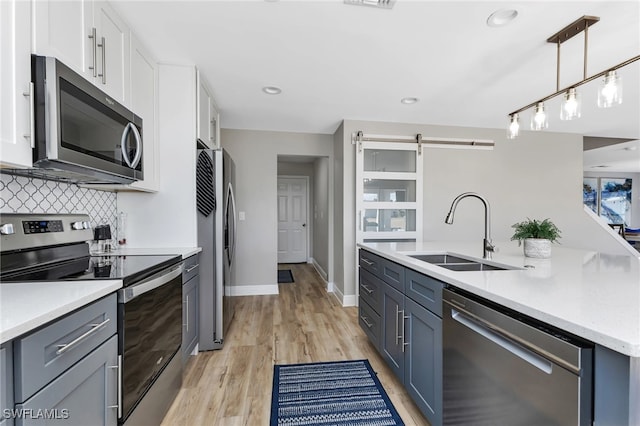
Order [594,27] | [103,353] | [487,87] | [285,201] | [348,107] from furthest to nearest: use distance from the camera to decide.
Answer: [285,201] → [348,107] → [487,87] → [594,27] → [103,353]

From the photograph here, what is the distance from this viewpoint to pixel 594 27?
72.5 inches

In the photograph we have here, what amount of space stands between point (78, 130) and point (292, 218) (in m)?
5.20

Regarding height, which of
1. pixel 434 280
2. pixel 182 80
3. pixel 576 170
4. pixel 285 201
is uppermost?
pixel 182 80

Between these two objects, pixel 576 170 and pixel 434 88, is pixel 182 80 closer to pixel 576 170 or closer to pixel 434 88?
pixel 434 88

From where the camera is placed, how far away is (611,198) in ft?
26.6

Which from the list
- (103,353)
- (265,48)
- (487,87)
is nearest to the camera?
(103,353)

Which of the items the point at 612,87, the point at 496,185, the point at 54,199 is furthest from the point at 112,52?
the point at 496,185

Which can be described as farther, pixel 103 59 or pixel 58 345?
pixel 103 59

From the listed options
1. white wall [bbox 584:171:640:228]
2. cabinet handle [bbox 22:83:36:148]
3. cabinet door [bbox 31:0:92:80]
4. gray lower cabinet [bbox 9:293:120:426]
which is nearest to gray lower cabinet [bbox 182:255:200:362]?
gray lower cabinet [bbox 9:293:120:426]

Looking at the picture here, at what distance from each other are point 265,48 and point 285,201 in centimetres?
441

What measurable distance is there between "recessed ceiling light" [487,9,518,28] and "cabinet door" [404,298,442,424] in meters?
1.81

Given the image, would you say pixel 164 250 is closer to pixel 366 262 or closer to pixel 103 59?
pixel 103 59

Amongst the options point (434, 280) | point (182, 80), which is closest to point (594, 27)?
point (434, 280)

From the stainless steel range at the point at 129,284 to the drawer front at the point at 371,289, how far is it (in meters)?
1.41
